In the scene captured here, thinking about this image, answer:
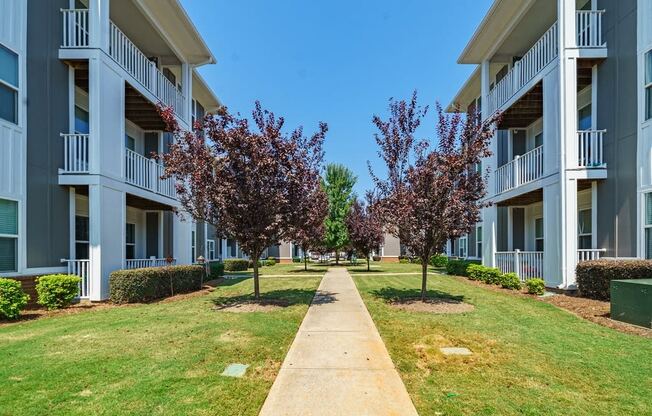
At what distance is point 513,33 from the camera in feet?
54.7

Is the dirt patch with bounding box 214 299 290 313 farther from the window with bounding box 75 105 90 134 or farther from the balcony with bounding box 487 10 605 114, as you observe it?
the balcony with bounding box 487 10 605 114

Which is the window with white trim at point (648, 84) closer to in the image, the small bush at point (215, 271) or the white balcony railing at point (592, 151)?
the white balcony railing at point (592, 151)

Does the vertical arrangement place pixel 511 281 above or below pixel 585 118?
below

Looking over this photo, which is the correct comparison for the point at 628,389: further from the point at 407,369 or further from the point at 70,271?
the point at 70,271

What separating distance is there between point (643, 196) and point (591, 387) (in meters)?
7.93

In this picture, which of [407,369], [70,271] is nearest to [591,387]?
[407,369]

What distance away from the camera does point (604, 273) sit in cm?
1020

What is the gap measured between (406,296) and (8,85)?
12.0 metres

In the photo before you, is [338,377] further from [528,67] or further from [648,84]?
[528,67]

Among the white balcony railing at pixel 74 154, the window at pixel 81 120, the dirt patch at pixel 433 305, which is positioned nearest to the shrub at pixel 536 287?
the dirt patch at pixel 433 305

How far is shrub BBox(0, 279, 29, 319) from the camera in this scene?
869cm

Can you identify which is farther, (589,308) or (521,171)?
(521,171)

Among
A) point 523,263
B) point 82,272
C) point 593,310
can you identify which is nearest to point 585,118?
point 523,263

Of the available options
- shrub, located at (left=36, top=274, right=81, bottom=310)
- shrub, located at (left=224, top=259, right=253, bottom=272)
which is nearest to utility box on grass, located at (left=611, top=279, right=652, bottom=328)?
shrub, located at (left=36, top=274, right=81, bottom=310)
